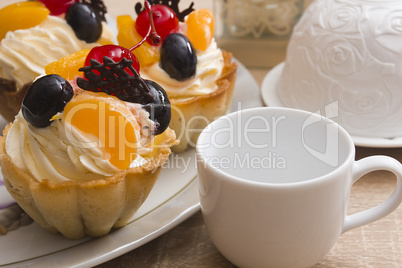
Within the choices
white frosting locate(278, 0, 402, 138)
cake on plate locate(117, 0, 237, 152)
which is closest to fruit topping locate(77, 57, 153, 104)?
cake on plate locate(117, 0, 237, 152)

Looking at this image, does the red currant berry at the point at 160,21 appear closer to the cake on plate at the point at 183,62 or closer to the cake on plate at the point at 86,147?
the cake on plate at the point at 183,62

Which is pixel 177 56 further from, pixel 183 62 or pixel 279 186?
pixel 279 186

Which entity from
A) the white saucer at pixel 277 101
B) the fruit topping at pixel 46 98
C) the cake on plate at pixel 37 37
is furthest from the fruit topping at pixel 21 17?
the white saucer at pixel 277 101

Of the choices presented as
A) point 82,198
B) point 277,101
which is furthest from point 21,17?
point 277,101

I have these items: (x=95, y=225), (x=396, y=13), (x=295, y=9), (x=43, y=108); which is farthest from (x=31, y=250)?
(x=295, y=9)

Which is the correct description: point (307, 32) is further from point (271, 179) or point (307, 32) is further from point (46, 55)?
point (46, 55)
